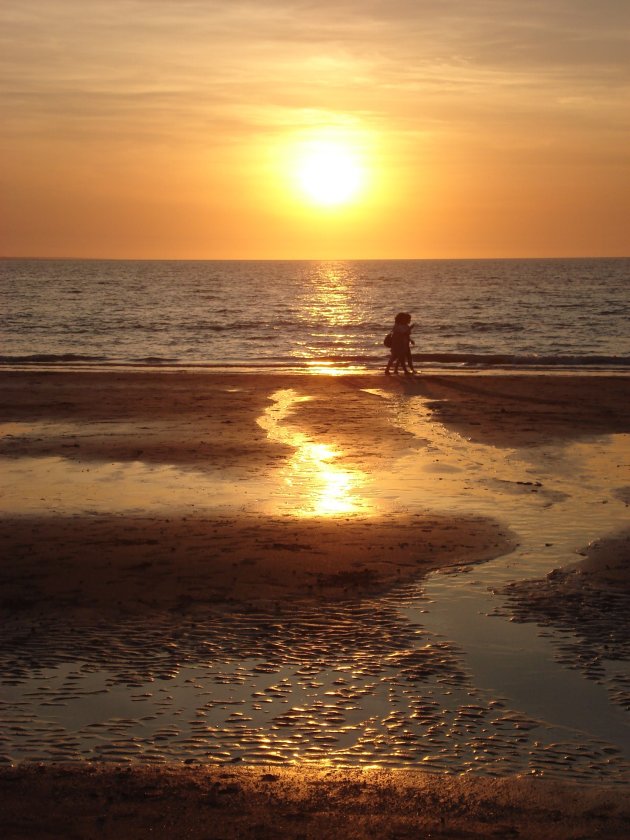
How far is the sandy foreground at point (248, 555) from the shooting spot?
4.80 metres

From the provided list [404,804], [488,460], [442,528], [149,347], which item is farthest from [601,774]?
[149,347]

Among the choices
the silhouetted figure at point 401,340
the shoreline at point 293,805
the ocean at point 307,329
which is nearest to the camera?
the shoreline at point 293,805

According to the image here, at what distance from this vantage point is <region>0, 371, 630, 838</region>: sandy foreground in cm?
480

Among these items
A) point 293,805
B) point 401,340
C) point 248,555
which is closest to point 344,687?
point 293,805

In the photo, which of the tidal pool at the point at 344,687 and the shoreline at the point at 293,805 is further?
the tidal pool at the point at 344,687

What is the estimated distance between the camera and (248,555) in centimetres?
941

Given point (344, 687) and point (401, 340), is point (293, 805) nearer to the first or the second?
point (344, 687)

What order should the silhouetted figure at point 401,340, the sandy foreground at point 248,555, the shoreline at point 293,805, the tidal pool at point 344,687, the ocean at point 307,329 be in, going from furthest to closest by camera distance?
the ocean at point 307,329 → the silhouetted figure at point 401,340 → the tidal pool at point 344,687 → the sandy foreground at point 248,555 → the shoreline at point 293,805

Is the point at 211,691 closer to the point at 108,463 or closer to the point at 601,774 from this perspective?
the point at 601,774

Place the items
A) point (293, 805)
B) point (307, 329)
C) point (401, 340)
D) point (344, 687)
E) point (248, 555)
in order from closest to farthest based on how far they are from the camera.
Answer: point (293, 805)
point (344, 687)
point (248, 555)
point (401, 340)
point (307, 329)

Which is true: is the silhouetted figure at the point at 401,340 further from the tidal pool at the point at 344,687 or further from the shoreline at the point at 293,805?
the shoreline at the point at 293,805

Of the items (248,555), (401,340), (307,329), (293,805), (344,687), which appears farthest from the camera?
(307,329)

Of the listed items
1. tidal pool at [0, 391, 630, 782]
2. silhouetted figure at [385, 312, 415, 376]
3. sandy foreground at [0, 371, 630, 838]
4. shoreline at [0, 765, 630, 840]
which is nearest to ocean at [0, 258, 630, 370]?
silhouetted figure at [385, 312, 415, 376]

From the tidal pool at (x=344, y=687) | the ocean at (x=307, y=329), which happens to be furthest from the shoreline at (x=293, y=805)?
the ocean at (x=307, y=329)
